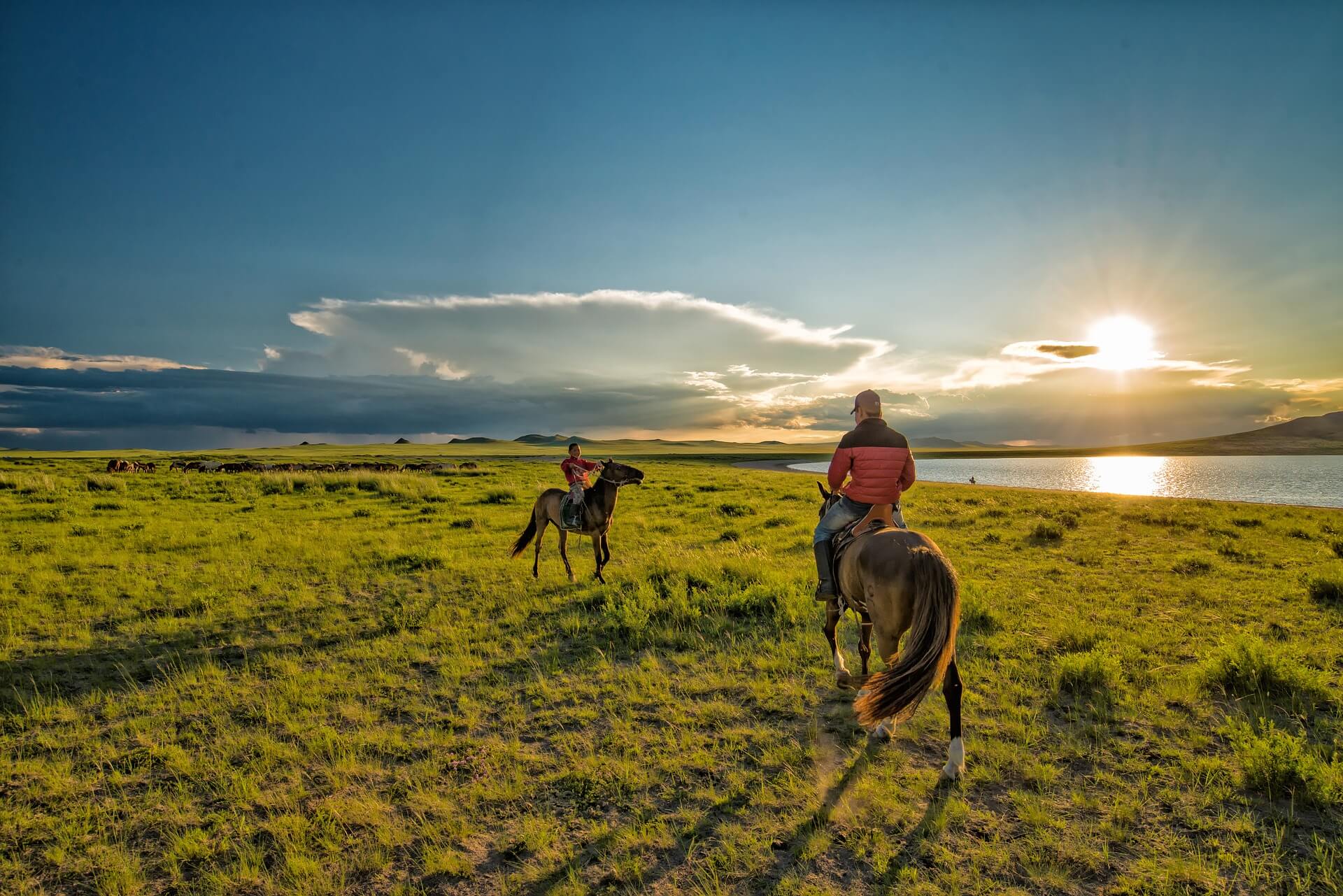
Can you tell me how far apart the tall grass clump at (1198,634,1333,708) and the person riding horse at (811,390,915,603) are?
4223mm

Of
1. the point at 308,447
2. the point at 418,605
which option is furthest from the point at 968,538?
the point at 308,447

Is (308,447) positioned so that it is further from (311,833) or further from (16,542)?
(311,833)

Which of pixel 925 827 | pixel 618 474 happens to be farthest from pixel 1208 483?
pixel 925 827

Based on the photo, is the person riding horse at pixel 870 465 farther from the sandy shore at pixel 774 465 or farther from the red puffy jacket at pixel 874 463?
the sandy shore at pixel 774 465

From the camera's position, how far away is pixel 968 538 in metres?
17.4

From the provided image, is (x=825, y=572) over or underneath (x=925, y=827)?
over

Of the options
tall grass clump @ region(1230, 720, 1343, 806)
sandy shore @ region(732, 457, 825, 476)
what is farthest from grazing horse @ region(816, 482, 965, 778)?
sandy shore @ region(732, 457, 825, 476)

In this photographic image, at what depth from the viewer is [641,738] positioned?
18.7ft

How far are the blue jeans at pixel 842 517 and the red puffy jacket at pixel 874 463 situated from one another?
0.49ft

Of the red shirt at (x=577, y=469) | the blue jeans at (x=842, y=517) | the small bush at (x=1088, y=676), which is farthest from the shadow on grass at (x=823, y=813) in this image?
the red shirt at (x=577, y=469)

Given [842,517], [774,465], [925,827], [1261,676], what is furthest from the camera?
[774,465]

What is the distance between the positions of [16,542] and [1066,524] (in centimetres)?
3259

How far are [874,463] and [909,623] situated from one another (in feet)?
5.97

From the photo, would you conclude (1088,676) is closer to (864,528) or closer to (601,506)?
(864,528)
